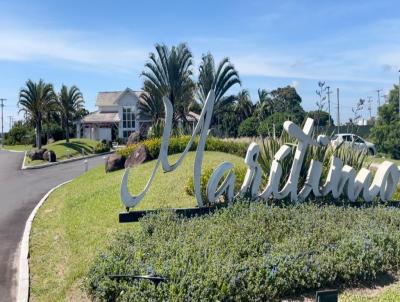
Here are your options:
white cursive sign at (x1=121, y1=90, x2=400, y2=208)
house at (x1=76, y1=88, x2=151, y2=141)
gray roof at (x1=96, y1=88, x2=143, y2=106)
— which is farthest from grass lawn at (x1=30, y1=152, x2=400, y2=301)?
gray roof at (x1=96, y1=88, x2=143, y2=106)

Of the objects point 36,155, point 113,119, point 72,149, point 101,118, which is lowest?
point 36,155

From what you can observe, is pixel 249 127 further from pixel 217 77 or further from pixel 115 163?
pixel 115 163

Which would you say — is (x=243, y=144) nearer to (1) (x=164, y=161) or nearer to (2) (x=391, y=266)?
(1) (x=164, y=161)

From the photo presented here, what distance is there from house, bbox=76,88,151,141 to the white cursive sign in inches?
1808

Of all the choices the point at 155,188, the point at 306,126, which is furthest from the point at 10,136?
the point at 306,126

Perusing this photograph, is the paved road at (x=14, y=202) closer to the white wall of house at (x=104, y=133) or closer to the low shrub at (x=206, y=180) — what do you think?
the low shrub at (x=206, y=180)

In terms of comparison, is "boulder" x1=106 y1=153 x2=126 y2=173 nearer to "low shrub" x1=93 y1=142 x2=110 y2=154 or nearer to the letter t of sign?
the letter t of sign

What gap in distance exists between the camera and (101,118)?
62.3 meters

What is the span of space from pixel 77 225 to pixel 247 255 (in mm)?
5467

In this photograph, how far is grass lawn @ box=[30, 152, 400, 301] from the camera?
7406 millimetres

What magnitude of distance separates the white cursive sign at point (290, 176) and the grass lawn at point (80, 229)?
4.68ft

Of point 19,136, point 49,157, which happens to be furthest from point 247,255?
point 19,136

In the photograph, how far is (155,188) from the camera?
14156 mm

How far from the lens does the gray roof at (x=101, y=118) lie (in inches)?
2406
